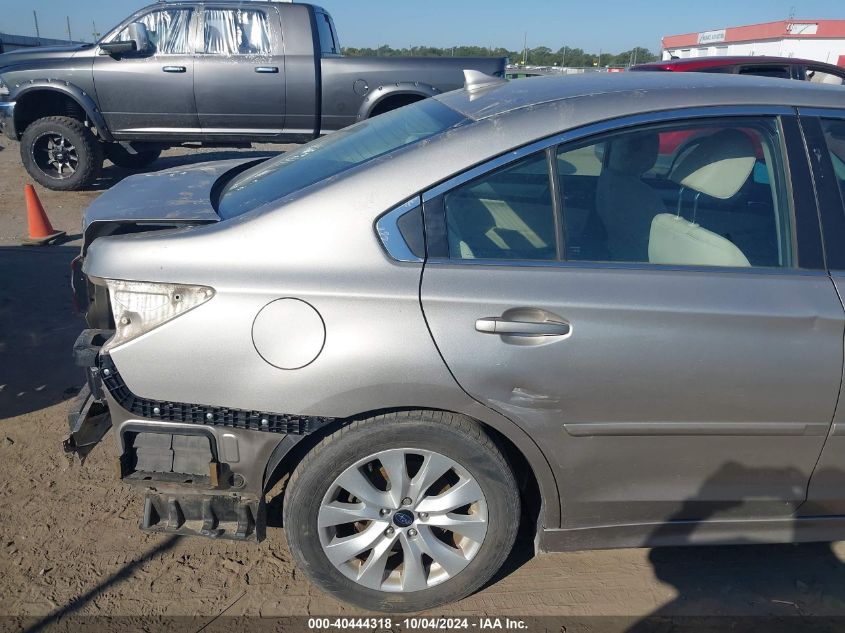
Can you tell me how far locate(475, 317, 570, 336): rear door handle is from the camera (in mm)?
2172

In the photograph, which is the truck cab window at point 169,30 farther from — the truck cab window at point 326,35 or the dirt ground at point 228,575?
the dirt ground at point 228,575

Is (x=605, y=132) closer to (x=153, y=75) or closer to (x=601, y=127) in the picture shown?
(x=601, y=127)

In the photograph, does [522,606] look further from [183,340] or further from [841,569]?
[183,340]

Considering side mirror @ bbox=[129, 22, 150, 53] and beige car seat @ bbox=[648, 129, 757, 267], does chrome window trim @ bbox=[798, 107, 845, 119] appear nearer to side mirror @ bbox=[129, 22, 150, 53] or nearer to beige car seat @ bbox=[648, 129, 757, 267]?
beige car seat @ bbox=[648, 129, 757, 267]

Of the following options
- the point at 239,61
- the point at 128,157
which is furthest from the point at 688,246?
the point at 128,157

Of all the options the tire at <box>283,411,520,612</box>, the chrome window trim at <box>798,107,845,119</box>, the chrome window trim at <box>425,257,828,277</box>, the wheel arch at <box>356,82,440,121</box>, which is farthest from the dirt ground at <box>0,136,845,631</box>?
the wheel arch at <box>356,82,440,121</box>

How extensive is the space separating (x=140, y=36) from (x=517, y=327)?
7.88 meters

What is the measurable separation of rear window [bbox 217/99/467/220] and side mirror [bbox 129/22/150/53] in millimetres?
6231

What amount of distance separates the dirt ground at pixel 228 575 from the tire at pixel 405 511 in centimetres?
18

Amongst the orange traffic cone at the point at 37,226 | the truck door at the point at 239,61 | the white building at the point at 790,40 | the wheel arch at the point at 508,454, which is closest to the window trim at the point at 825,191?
the wheel arch at the point at 508,454

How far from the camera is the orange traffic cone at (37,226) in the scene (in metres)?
6.45

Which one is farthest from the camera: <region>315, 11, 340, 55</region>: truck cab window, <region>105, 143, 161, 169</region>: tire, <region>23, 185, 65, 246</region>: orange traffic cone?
<region>105, 143, 161, 169</region>: tire

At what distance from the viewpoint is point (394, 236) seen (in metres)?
2.22

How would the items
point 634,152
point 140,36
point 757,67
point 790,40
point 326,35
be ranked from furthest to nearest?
point 790,40 < point 326,35 < point 757,67 < point 140,36 < point 634,152
